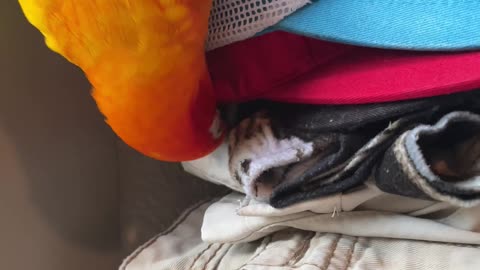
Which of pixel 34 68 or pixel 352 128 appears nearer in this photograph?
pixel 352 128

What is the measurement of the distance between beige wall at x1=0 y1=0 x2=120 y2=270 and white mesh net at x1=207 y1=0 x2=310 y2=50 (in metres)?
0.22

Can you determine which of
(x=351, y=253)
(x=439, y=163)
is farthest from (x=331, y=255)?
(x=439, y=163)

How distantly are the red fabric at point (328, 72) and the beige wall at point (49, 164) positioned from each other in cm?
21

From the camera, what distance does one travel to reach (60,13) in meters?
0.40

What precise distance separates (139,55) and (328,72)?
0.50 ft

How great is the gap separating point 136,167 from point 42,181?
0.35 feet

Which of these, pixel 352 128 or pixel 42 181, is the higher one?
pixel 352 128

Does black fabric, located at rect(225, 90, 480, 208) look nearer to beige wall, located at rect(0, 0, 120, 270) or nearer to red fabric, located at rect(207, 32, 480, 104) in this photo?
red fabric, located at rect(207, 32, 480, 104)

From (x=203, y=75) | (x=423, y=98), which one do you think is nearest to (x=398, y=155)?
(x=423, y=98)

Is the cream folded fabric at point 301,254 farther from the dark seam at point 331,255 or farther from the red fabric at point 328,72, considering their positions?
the red fabric at point 328,72

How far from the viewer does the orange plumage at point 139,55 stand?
→ 401mm

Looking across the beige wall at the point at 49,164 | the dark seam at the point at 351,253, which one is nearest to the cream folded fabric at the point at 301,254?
the dark seam at the point at 351,253

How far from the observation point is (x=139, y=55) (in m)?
0.41

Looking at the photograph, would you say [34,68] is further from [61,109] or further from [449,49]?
[449,49]
